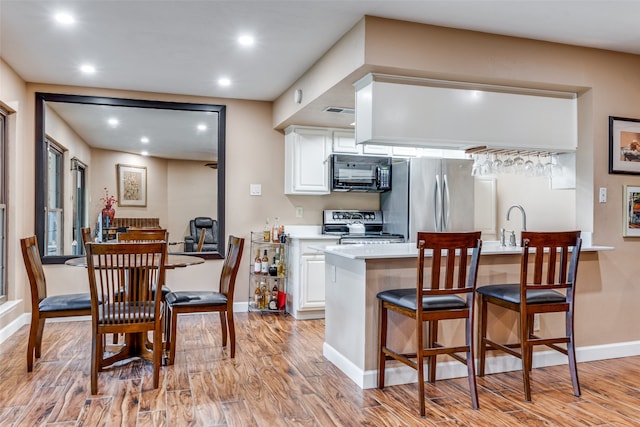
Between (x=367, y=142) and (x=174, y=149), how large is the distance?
8.88 feet

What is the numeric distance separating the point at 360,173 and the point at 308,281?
4.53ft

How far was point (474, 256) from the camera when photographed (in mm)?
2750

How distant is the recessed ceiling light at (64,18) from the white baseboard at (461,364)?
2915 mm

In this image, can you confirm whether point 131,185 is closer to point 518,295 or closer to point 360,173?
point 360,173

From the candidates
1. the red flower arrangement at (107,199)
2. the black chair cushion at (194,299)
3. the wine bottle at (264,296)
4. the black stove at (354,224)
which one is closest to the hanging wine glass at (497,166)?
the black stove at (354,224)

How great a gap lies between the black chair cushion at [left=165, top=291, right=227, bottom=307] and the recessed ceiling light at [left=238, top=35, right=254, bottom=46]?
1929 millimetres

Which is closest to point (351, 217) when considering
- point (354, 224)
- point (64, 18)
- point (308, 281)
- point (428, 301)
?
point (354, 224)

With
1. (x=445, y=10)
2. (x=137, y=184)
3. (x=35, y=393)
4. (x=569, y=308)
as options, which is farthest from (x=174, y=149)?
(x=569, y=308)

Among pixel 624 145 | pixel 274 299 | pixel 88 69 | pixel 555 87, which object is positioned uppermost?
pixel 88 69

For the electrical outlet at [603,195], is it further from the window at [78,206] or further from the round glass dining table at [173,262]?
the window at [78,206]

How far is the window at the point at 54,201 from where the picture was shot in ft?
15.9

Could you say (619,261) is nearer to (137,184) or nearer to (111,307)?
(111,307)

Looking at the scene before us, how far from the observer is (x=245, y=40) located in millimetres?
3572

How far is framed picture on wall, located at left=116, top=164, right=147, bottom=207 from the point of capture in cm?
503
